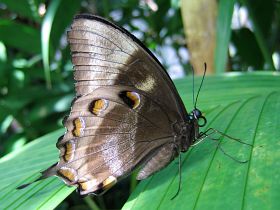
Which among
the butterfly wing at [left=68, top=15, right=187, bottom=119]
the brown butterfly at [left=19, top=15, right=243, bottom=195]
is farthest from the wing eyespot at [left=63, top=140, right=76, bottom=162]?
the butterfly wing at [left=68, top=15, right=187, bottom=119]

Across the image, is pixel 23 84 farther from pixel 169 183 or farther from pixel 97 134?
pixel 169 183

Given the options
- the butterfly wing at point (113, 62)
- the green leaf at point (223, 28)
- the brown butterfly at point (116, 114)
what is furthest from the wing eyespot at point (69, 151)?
the green leaf at point (223, 28)

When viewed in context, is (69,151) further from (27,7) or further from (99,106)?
(27,7)

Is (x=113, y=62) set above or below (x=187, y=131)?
above

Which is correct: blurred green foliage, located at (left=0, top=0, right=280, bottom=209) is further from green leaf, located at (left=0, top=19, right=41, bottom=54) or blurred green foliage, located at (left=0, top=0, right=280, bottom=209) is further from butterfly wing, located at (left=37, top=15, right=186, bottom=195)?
butterfly wing, located at (left=37, top=15, right=186, bottom=195)

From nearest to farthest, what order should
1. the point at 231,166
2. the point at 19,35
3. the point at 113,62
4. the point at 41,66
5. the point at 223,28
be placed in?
the point at 231,166 < the point at 113,62 < the point at 223,28 < the point at 19,35 < the point at 41,66

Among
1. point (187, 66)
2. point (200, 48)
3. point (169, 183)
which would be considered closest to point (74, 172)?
point (169, 183)

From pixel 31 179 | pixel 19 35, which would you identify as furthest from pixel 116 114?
pixel 19 35

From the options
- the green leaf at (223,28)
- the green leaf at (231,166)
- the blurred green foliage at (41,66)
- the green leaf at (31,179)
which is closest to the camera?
the green leaf at (231,166)

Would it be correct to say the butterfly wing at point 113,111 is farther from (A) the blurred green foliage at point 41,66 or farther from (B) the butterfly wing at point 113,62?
(A) the blurred green foliage at point 41,66
